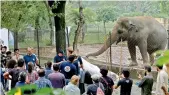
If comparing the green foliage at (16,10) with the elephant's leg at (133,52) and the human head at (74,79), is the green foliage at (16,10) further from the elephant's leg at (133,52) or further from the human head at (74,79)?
the human head at (74,79)

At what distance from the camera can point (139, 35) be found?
1817cm

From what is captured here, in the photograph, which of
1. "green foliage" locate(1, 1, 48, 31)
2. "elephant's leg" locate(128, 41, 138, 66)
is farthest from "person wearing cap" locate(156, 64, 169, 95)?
"green foliage" locate(1, 1, 48, 31)

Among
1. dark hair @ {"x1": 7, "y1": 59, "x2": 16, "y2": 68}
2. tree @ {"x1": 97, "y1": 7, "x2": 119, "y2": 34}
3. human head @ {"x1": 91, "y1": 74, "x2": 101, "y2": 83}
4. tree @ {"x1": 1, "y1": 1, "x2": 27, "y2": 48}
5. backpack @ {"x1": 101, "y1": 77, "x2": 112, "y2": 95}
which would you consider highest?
tree @ {"x1": 97, "y1": 7, "x2": 119, "y2": 34}

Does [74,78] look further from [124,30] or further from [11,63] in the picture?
[124,30]

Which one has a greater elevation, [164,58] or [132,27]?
[132,27]

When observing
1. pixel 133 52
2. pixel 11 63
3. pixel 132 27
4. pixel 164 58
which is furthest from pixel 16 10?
pixel 164 58

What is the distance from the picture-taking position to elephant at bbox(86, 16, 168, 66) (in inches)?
701

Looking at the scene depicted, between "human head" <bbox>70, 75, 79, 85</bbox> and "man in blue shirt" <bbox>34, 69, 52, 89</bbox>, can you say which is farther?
"human head" <bbox>70, 75, 79, 85</bbox>

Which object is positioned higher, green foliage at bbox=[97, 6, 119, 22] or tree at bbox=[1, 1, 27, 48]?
green foliage at bbox=[97, 6, 119, 22]

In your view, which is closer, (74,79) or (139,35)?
(74,79)

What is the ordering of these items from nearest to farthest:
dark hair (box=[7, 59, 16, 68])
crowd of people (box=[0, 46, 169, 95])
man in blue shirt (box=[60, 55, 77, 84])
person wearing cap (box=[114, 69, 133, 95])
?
1. crowd of people (box=[0, 46, 169, 95])
2. person wearing cap (box=[114, 69, 133, 95])
3. dark hair (box=[7, 59, 16, 68])
4. man in blue shirt (box=[60, 55, 77, 84])

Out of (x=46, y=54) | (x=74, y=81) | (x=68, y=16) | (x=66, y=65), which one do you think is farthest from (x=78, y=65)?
(x=68, y=16)

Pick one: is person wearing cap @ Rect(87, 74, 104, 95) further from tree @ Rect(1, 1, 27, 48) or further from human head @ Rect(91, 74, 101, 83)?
tree @ Rect(1, 1, 27, 48)

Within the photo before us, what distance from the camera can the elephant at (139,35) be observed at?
17.8 m
